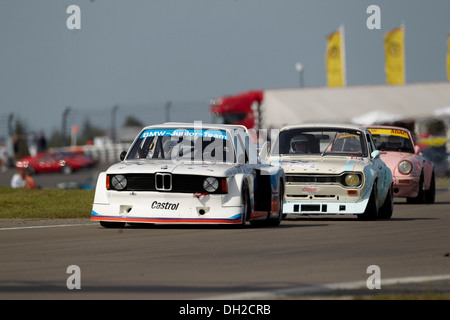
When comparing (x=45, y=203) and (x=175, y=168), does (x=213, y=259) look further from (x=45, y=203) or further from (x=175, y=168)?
(x=45, y=203)

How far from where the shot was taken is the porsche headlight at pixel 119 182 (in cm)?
1287

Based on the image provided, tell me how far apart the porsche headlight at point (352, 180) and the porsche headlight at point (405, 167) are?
5.12m

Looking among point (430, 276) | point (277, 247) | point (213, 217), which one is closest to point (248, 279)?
point (430, 276)

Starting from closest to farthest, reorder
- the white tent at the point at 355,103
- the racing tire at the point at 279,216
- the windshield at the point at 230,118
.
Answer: the racing tire at the point at 279,216
the white tent at the point at 355,103
the windshield at the point at 230,118

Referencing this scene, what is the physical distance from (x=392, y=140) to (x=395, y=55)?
33831 millimetres

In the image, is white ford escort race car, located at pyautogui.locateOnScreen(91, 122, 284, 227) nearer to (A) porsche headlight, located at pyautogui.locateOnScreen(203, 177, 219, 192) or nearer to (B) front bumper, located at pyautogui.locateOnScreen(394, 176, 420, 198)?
(A) porsche headlight, located at pyautogui.locateOnScreen(203, 177, 219, 192)

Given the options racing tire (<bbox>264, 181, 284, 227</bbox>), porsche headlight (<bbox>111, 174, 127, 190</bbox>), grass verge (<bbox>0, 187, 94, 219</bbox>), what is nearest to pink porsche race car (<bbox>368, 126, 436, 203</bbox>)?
grass verge (<bbox>0, 187, 94, 219</bbox>)

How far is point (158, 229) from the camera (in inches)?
515

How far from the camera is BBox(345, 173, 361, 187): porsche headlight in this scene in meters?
15.1

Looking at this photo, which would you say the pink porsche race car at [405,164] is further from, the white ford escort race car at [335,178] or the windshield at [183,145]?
the windshield at [183,145]

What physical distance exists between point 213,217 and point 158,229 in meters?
0.77

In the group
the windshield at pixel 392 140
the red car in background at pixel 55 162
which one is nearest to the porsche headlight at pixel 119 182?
the windshield at pixel 392 140

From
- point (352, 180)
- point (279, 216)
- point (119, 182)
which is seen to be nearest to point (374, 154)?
point (352, 180)

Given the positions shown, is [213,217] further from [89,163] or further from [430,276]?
[89,163]
